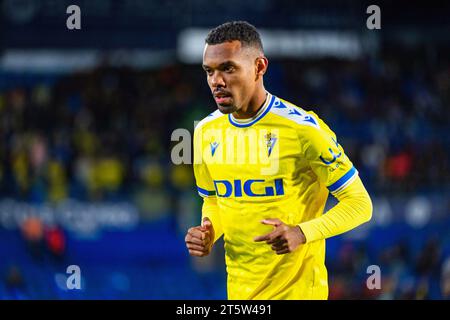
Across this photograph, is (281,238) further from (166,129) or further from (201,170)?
(166,129)

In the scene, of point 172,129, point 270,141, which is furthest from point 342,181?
point 172,129

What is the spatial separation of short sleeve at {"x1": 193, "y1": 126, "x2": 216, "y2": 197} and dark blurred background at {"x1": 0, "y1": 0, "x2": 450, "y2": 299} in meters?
4.53

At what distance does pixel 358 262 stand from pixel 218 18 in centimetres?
540

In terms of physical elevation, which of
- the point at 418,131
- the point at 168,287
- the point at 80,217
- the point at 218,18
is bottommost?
the point at 168,287

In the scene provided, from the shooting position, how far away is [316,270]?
4059mm

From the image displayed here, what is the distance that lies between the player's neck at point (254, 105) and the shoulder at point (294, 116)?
0.07 meters

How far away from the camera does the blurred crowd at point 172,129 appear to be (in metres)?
11.6

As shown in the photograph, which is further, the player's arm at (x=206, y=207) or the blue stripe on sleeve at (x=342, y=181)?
the player's arm at (x=206, y=207)

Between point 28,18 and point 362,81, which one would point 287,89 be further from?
point 28,18

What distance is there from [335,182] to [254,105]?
567mm

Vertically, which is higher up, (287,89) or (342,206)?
(287,89)

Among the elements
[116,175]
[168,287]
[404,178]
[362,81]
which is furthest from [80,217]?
[362,81]

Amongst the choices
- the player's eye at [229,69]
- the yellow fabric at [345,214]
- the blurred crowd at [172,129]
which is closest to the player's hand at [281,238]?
the yellow fabric at [345,214]

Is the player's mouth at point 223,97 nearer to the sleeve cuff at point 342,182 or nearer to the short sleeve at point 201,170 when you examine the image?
the short sleeve at point 201,170
